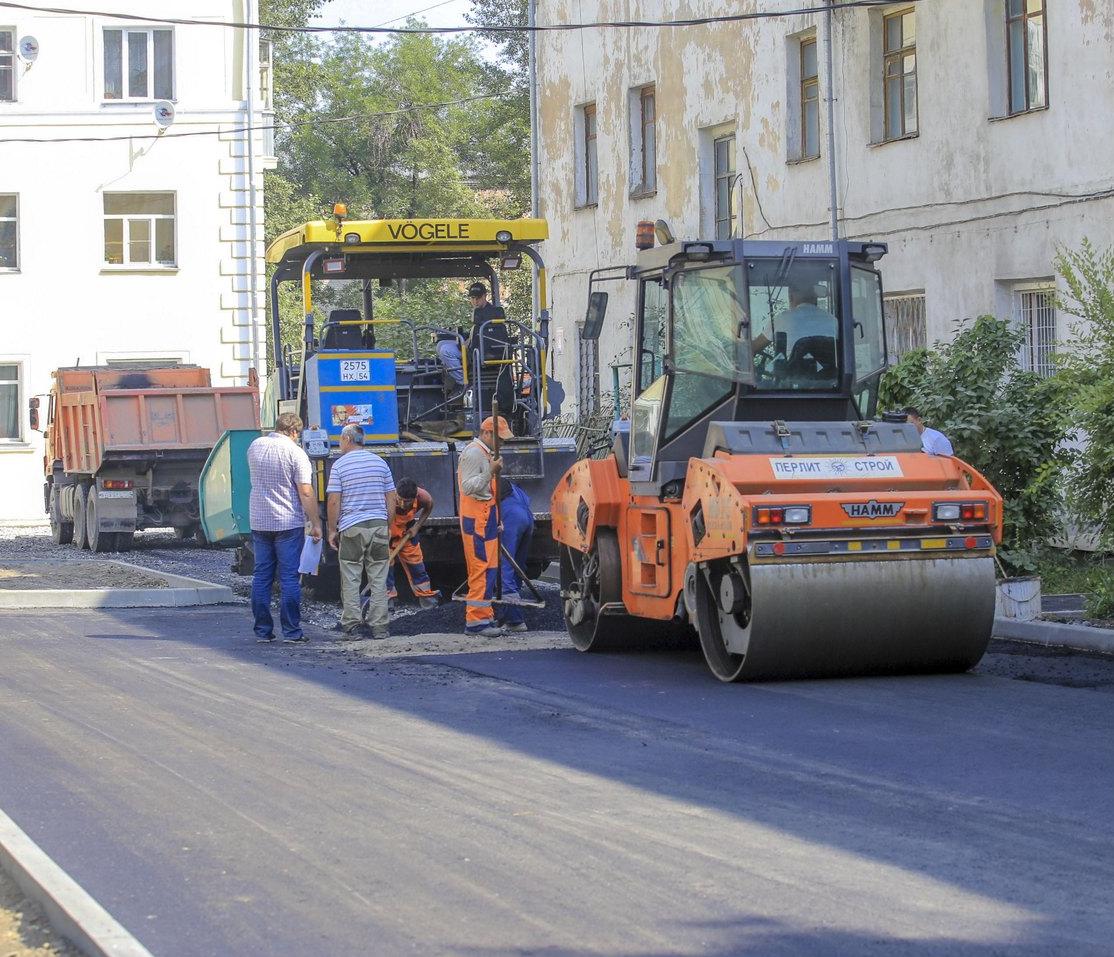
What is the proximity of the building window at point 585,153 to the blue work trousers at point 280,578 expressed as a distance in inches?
615

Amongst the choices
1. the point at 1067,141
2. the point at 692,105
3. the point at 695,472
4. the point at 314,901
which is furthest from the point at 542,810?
the point at 692,105

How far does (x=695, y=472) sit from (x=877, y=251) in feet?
6.97

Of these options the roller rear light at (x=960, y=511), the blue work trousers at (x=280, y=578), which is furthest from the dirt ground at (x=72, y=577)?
the roller rear light at (x=960, y=511)

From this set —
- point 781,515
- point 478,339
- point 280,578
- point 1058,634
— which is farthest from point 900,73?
point 781,515

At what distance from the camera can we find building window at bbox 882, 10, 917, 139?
21.2 metres

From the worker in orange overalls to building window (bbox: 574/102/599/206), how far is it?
13772mm

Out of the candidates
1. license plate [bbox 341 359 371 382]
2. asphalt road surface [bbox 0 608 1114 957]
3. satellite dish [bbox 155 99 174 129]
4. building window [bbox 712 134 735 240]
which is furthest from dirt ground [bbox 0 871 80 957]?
satellite dish [bbox 155 99 174 129]

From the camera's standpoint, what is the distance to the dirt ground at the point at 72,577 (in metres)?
17.8

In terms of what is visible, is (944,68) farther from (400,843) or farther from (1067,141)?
(400,843)

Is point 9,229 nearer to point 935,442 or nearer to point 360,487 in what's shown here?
point 360,487

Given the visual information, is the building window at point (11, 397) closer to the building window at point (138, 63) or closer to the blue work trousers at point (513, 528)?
the building window at point (138, 63)

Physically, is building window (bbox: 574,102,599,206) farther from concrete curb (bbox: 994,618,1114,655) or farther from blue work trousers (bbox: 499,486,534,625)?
concrete curb (bbox: 994,618,1114,655)

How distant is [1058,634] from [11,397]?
25216mm

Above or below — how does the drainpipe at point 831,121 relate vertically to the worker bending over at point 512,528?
above
